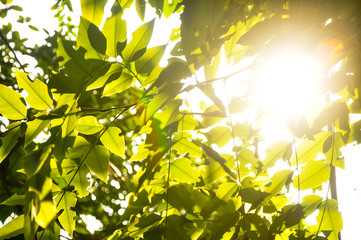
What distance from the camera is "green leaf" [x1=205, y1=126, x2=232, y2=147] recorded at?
1.28 meters

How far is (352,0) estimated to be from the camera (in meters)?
0.75

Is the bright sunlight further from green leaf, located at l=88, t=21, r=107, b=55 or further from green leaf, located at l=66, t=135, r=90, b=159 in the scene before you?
green leaf, located at l=66, t=135, r=90, b=159

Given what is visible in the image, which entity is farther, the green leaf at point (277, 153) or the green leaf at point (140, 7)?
the green leaf at point (277, 153)

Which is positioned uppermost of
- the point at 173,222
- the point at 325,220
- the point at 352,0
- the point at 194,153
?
the point at 352,0

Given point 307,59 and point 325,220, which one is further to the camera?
point 325,220

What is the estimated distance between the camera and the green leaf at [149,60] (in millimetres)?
980

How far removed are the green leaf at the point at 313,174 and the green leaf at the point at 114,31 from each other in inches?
35.3

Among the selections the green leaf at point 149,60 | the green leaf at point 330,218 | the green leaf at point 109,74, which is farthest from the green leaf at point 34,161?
the green leaf at point 330,218

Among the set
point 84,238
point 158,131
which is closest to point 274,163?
point 158,131

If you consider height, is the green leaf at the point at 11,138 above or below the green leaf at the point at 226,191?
above

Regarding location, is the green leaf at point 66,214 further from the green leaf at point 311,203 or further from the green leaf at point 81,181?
the green leaf at point 311,203

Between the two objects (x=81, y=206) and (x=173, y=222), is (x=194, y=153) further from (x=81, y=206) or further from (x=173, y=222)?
(x=81, y=206)

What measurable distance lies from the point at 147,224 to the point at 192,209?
0.20 meters

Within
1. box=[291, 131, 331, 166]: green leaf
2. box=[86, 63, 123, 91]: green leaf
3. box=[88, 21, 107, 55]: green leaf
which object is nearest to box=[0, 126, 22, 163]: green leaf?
box=[86, 63, 123, 91]: green leaf
